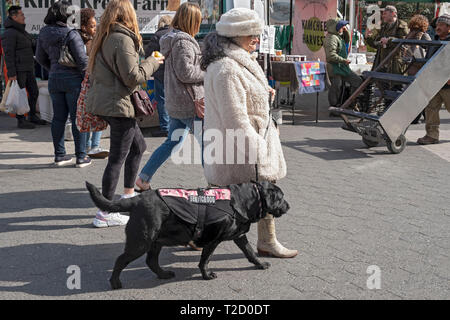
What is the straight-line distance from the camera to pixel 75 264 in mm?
4148

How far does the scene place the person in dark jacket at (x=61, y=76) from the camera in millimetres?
6555

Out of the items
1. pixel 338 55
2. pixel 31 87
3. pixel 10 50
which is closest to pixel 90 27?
pixel 10 50

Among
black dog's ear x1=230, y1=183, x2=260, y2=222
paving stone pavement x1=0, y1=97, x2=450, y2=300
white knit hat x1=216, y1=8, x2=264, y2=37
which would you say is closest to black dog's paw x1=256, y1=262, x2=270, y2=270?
paving stone pavement x1=0, y1=97, x2=450, y2=300

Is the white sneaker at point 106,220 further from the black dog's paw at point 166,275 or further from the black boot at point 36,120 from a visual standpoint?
the black boot at point 36,120

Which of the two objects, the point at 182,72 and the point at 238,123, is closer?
the point at 238,123

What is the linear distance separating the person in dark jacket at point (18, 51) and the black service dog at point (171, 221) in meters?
6.25

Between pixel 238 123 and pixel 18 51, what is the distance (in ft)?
21.8

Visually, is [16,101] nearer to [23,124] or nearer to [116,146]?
[23,124]

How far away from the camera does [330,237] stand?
4699 mm

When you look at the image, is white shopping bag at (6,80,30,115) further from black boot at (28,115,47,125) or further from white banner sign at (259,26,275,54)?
white banner sign at (259,26,275,54)
